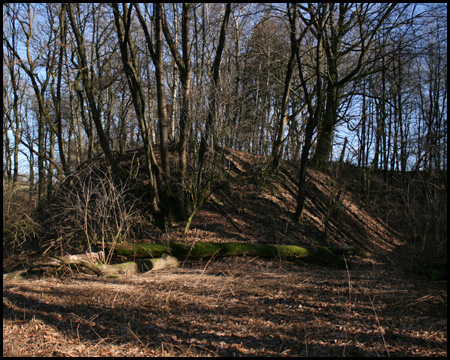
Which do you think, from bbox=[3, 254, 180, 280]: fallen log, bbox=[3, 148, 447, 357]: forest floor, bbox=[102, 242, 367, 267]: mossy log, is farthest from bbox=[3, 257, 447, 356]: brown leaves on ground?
bbox=[102, 242, 367, 267]: mossy log

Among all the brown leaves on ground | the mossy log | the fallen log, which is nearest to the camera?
the brown leaves on ground

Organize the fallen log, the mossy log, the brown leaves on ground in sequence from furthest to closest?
the mossy log < the fallen log < the brown leaves on ground

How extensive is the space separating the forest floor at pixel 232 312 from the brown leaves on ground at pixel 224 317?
15 millimetres

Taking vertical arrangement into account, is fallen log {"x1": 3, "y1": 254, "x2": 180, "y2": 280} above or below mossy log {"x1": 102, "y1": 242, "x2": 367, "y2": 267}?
below

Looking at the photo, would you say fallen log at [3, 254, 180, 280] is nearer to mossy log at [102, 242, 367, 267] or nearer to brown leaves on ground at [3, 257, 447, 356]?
brown leaves on ground at [3, 257, 447, 356]

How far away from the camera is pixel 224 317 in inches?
200

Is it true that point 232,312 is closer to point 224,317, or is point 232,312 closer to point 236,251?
point 224,317

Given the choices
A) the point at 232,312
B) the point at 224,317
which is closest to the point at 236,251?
the point at 232,312

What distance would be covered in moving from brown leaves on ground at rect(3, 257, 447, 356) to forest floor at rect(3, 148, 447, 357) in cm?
1

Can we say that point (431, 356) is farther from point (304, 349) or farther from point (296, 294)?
point (296, 294)

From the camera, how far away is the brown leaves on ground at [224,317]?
13.8 feet

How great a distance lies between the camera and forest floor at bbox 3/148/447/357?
421 cm

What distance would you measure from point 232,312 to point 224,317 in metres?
0.21

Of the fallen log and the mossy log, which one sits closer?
the fallen log
